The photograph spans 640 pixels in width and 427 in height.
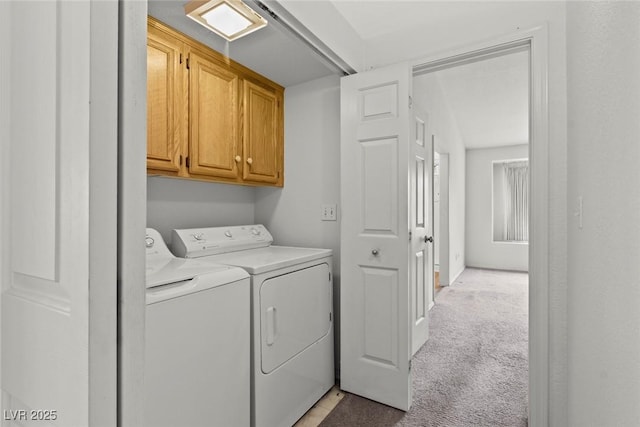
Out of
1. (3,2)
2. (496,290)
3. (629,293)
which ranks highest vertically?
(3,2)

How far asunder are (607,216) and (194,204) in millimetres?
2128

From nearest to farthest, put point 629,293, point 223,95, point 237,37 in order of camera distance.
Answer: point 629,293 → point 237,37 → point 223,95

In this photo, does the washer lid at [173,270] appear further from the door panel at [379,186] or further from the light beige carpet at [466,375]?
the light beige carpet at [466,375]

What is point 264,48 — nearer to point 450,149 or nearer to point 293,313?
point 293,313

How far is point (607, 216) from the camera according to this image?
750 millimetres

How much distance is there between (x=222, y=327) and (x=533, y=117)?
71.1 inches

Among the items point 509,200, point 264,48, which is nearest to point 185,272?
point 264,48

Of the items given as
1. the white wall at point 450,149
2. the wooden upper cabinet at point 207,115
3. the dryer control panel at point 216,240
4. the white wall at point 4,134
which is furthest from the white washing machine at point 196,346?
the white wall at point 450,149

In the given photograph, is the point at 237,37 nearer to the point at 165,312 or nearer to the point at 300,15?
the point at 300,15

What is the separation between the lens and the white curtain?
20.6ft

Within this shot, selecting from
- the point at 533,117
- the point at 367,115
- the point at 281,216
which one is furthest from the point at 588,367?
the point at 281,216

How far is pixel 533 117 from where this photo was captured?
1.59 metres

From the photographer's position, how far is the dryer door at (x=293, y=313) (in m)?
1.62

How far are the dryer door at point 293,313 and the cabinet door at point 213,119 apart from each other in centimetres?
81
